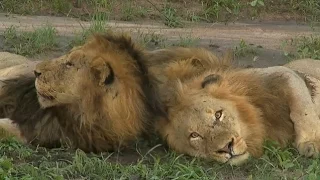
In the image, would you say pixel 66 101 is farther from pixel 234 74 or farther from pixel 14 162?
pixel 234 74

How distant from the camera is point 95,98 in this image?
413 centimetres

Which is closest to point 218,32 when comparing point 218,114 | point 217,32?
point 217,32

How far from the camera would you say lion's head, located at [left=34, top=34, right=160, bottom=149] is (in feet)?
13.5

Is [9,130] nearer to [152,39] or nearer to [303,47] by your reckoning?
[152,39]

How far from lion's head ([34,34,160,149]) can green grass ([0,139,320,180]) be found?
20 centimetres

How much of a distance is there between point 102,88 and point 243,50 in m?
3.16

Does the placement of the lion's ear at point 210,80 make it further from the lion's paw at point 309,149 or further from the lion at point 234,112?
the lion's paw at point 309,149

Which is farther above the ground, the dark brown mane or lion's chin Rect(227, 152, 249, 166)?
the dark brown mane

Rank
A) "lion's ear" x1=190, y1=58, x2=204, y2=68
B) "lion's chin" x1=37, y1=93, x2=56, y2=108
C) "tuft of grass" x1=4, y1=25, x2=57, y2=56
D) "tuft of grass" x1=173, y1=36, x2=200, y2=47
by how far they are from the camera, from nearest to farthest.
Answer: "lion's chin" x1=37, y1=93, x2=56, y2=108
"lion's ear" x1=190, y1=58, x2=204, y2=68
"tuft of grass" x1=4, y1=25, x2=57, y2=56
"tuft of grass" x1=173, y1=36, x2=200, y2=47

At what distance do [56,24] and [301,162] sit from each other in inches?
171

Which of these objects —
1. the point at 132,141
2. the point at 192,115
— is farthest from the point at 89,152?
the point at 192,115

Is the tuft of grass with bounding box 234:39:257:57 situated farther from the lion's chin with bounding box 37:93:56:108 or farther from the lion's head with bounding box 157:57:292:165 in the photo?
the lion's chin with bounding box 37:93:56:108

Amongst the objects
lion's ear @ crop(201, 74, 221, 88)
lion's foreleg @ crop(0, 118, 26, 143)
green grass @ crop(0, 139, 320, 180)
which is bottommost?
green grass @ crop(0, 139, 320, 180)

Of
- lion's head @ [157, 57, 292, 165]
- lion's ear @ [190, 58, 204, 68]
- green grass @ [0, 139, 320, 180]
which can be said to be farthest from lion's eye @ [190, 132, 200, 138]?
lion's ear @ [190, 58, 204, 68]
